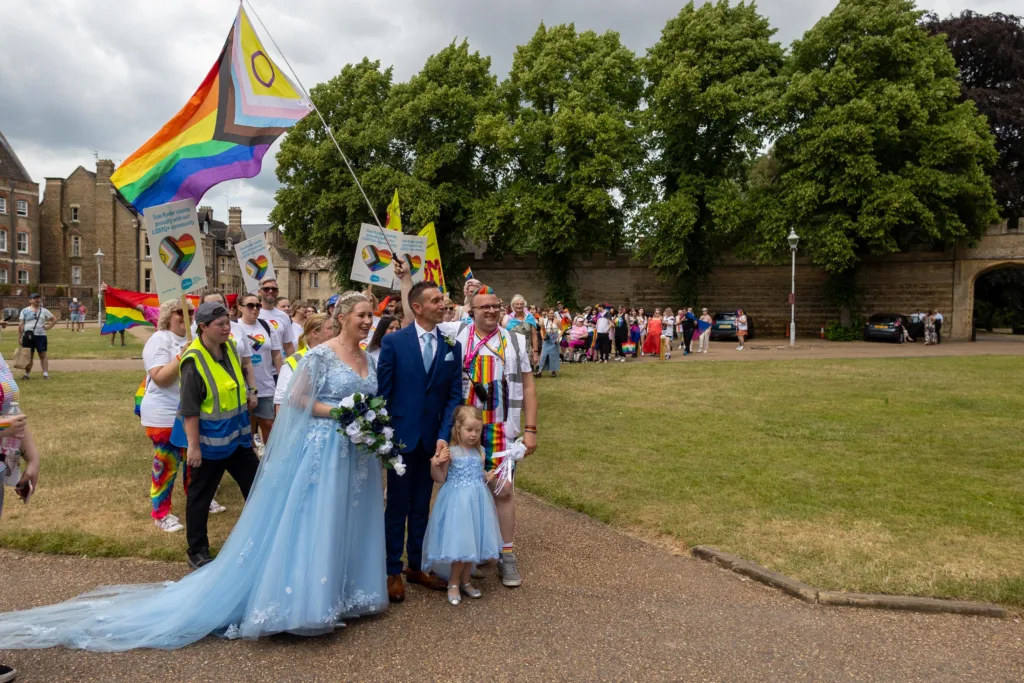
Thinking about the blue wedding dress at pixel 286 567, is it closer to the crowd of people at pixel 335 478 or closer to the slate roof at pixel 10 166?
the crowd of people at pixel 335 478

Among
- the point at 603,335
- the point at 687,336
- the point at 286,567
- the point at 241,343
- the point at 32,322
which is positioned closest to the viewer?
the point at 286,567

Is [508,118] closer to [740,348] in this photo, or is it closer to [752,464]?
[740,348]

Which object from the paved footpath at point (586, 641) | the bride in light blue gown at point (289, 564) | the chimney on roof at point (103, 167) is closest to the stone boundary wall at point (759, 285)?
the paved footpath at point (586, 641)

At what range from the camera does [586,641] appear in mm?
3842

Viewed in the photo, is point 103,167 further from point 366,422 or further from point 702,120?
point 366,422

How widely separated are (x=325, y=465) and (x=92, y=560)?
2.34 metres

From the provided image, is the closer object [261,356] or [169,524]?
[169,524]

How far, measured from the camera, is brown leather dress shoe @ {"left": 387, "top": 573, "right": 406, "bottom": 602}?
4379mm

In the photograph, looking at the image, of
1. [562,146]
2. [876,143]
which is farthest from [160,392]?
[876,143]

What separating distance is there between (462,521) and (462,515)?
0.04 metres

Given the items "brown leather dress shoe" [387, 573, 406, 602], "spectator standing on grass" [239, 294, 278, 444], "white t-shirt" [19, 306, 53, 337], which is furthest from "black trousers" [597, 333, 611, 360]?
"brown leather dress shoe" [387, 573, 406, 602]

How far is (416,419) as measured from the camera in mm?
4441

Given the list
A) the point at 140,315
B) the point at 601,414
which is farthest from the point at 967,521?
the point at 140,315

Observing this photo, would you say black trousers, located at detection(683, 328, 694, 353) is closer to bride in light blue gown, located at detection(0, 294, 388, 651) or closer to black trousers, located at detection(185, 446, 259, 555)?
black trousers, located at detection(185, 446, 259, 555)
